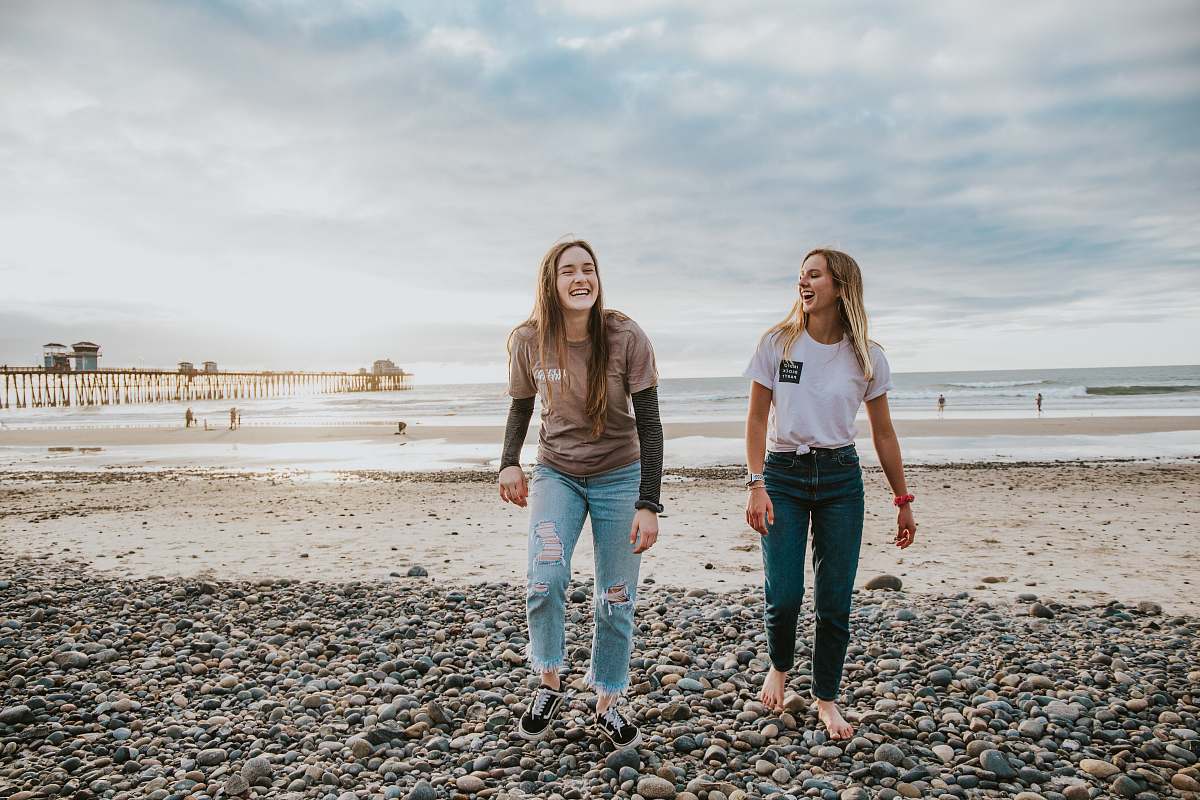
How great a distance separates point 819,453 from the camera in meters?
3.66

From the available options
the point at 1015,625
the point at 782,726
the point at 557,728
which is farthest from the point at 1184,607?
the point at 557,728

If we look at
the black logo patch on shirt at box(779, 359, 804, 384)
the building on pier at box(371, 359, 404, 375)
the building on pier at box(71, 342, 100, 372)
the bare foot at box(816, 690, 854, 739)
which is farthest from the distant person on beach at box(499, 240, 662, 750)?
the building on pier at box(371, 359, 404, 375)

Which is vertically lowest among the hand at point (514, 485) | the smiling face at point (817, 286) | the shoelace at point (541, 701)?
the shoelace at point (541, 701)

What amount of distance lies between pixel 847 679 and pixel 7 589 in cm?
708

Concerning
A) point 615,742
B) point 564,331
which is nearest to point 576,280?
point 564,331

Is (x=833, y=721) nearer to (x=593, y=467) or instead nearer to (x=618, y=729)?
(x=618, y=729)

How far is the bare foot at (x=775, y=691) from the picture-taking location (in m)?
3.96

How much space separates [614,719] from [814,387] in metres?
1.93

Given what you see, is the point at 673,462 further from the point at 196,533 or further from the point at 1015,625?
the point at 1015,625

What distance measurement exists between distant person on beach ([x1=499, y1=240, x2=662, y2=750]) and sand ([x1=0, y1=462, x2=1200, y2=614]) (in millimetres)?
3203

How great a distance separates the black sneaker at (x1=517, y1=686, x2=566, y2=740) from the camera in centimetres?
371

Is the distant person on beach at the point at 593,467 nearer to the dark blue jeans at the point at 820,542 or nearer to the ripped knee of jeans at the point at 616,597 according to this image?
the ripped knee of jeans at the point at 616,597

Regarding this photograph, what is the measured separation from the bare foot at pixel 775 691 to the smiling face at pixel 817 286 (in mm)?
1974

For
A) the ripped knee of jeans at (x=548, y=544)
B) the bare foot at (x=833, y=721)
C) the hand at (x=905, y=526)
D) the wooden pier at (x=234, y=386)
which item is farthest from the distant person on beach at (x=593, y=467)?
the wooden pier at (x=234, y=386)
